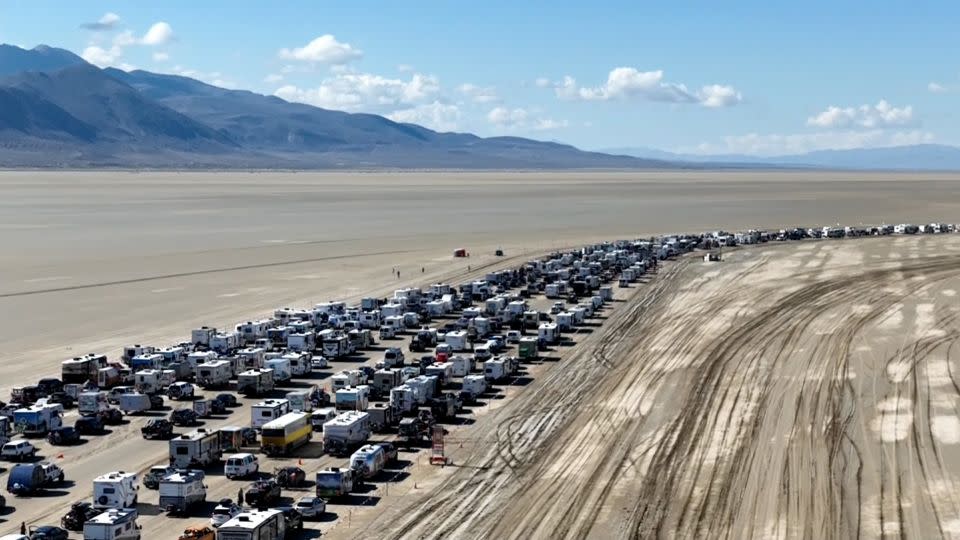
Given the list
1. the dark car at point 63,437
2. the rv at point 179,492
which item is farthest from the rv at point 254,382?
the rv at point 179,492

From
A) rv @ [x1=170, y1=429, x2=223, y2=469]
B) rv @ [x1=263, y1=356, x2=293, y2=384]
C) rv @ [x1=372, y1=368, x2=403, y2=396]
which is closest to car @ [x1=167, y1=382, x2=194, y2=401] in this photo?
rv @ [x1=263, y1=356, x2=293, y2=384]

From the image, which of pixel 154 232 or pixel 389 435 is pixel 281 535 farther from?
pixel 154 232

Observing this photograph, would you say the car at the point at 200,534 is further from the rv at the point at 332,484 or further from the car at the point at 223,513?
the rv at the point at 332,484

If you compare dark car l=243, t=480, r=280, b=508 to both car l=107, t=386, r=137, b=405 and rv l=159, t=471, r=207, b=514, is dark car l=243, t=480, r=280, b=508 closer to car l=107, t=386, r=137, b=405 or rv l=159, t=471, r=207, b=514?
rv l=159, t=471, r=207, b=514

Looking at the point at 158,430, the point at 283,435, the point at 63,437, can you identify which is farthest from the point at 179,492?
the point at 63,437

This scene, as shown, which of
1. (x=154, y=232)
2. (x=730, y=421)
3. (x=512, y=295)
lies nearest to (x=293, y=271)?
(x=512, y=295)

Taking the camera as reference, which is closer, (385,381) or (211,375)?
(385,381)

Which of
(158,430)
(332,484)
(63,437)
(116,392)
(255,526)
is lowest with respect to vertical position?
(63,437)

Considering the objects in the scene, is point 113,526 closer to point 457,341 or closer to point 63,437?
point 63,437
